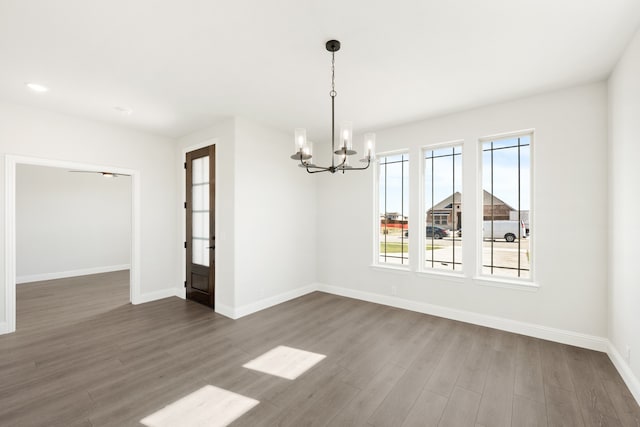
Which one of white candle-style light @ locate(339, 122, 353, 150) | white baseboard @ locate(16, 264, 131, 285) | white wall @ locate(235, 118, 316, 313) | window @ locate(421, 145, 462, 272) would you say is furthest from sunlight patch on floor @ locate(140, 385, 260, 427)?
white baseboard @ locate(16, 264, 131, 285)

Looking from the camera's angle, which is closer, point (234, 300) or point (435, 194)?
point (234, 300)

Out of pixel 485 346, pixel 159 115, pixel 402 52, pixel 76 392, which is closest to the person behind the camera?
pixel 76 392

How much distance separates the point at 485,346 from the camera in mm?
3178

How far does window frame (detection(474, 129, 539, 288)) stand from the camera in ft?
11.4

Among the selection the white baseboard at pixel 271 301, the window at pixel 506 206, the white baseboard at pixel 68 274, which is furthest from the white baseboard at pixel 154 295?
the window at pixel 506 206

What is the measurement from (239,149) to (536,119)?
3854mm

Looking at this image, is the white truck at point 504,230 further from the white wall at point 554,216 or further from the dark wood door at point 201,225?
the dark wood door at point 201,225

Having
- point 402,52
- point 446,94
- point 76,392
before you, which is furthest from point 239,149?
point 76,392

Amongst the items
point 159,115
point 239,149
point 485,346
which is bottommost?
point 485,346

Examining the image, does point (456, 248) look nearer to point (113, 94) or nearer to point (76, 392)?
point (76, 392)

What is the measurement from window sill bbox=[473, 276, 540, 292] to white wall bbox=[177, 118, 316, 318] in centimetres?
288

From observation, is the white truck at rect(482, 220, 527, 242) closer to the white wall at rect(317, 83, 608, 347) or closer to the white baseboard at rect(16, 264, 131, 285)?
the white wall at rect(317, 83, 608, 347)

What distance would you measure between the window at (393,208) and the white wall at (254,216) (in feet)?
4.72

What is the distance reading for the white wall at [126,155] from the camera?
3607 mm
